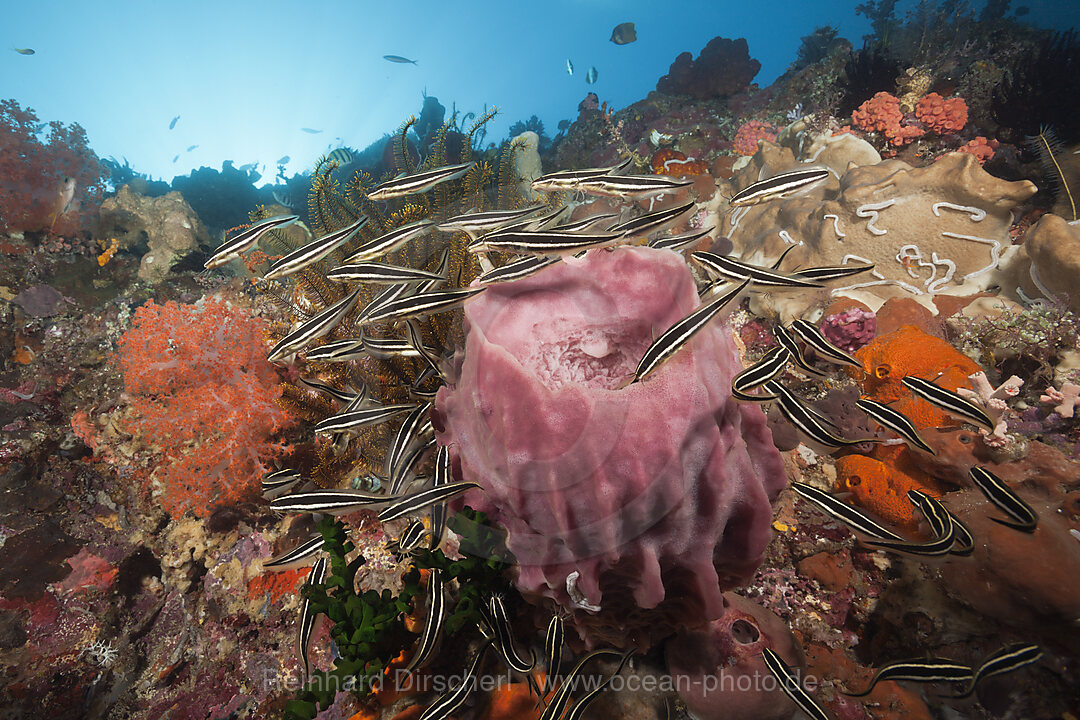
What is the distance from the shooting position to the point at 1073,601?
204 centimetres

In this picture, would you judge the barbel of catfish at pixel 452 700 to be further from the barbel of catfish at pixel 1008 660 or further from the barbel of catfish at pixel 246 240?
the barbel of catfish at pixel 246 240

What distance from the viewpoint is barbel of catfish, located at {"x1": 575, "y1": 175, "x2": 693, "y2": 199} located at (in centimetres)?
286

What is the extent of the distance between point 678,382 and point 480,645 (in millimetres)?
2272

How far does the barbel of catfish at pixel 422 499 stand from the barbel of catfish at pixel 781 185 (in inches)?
107

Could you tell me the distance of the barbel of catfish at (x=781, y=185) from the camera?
3043 mm

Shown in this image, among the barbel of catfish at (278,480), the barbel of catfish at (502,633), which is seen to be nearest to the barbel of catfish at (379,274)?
the barbel of catfish at (278,480)

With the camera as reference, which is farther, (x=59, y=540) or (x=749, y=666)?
(x=59, y=540)

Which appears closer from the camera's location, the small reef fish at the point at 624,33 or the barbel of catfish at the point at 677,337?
the barbel of catfish at the point at 677,337

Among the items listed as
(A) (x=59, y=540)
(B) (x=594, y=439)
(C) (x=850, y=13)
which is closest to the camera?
(B) (x=594, y=439)

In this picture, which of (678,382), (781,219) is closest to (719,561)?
(678,382)

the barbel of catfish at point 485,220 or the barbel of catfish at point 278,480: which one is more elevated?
the barbel of catfish at point 485,220

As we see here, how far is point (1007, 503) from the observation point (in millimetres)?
2236

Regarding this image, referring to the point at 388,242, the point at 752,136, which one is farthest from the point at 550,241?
the point at 752,136

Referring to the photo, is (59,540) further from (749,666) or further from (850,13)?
(850,13)
